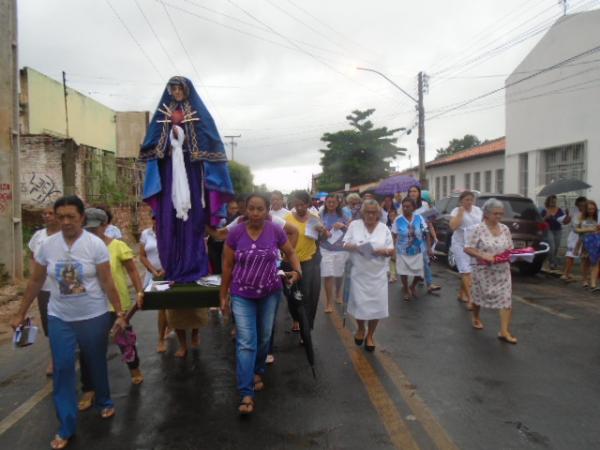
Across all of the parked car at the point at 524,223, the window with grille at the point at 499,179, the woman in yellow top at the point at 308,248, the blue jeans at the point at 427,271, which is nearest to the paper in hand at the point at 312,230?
the woman in yellow top at the point at 308,248

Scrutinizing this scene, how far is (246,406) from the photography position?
3.96 m

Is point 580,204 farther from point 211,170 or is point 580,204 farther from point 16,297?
point 16,297

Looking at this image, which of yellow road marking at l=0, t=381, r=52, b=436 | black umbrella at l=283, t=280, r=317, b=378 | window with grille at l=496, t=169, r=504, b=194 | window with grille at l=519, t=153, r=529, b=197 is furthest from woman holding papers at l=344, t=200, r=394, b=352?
window with grille at l=496, t=169, r=504, b=194

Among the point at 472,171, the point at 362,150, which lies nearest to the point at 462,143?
the point at 362,150

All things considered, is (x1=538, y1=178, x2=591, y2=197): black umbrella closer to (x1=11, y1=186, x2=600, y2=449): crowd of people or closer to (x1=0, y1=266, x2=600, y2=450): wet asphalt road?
(x1=11, y1=186, x2=600, y2=449): crowd of people

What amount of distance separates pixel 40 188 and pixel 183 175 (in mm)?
12844

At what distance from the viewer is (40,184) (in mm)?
15617

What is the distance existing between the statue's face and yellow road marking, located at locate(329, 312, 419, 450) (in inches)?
120

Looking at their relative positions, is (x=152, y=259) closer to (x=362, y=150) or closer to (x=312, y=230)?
(x=312, y=230)

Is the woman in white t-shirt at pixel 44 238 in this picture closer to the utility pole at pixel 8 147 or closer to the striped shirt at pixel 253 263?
the striped shirt at pixel 253 263

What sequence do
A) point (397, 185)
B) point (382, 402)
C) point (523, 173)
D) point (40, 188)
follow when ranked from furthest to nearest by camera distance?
point (523, 173)
point (397, 185)
point (40, 188)
point (382, 402)

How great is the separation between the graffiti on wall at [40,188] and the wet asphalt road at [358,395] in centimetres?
1050

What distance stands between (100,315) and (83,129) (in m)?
27.5

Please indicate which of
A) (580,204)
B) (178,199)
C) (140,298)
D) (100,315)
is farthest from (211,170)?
(580,204)
